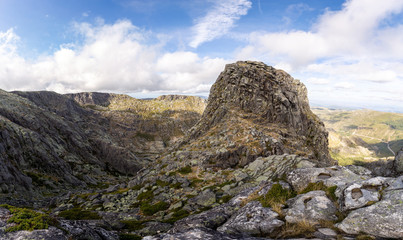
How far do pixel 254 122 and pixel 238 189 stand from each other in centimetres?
3324

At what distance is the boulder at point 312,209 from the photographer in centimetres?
1155

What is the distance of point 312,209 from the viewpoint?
1200 centimetres

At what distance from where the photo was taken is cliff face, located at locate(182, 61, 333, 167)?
50156mm

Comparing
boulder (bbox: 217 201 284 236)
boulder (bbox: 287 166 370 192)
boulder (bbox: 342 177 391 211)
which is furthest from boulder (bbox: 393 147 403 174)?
boulder (bbox: 217 201 284 236)

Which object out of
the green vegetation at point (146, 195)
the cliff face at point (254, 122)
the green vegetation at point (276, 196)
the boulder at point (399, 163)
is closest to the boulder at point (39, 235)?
the green vegetation at point (276, 196)

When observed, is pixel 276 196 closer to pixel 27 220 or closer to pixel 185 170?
pixel 27 220

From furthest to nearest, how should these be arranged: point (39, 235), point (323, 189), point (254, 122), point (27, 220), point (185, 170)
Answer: point (254, 122)
point (185, 170)
point (323, 189)
point (27, 220)
point (39, 235)

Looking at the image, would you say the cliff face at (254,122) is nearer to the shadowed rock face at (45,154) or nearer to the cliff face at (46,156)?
the cliff face at (46,156)

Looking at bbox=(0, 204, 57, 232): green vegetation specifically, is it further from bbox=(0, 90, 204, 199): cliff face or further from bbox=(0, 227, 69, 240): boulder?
bbox=(0, 90, 204, 199): cliff face

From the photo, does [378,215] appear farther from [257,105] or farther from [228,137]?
[257,105]

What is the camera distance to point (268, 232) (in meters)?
11.6

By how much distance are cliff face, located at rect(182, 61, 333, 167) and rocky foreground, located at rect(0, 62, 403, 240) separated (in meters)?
0.36

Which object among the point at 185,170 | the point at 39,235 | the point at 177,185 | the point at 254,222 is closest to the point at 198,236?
the point at 254,222

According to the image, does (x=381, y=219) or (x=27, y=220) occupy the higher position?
(x=27, y=220)
